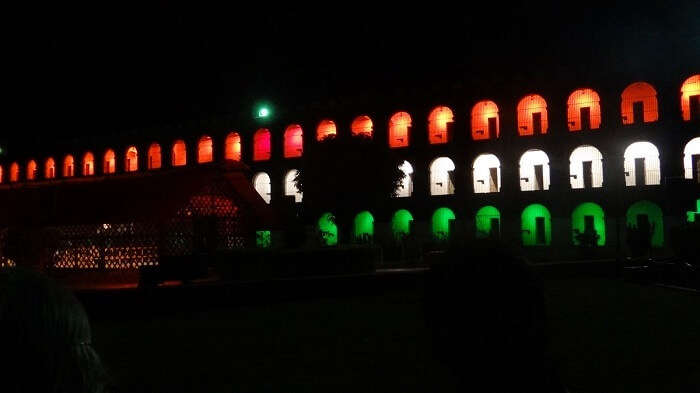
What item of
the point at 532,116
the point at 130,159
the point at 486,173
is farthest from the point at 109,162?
the point at 532,116

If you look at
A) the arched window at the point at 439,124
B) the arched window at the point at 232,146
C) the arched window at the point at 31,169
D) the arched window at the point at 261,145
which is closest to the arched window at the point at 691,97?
the arched window at the point at 439,124

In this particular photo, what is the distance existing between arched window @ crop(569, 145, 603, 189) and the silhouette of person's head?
117 feet

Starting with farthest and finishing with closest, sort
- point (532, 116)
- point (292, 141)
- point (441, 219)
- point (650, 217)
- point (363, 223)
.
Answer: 1. point (292, 141)
2. point (363, 223)
3. point (441, 219)
4. point (532, 116)
5. point (650, 217)

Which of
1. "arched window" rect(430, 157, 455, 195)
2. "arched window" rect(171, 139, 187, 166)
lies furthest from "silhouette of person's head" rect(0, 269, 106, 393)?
"arched window" rect(171, 139, 187, 166)

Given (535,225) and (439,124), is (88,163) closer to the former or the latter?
(439,124)

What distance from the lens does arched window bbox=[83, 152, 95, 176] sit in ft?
163

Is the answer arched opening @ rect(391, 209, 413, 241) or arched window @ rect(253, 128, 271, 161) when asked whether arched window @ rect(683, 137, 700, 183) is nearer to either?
arched opening @ rect(391, 209, 413, 241)

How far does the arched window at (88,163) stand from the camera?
49.7 metres

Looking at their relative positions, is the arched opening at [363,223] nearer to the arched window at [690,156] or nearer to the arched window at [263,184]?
the arched window at [263,184]

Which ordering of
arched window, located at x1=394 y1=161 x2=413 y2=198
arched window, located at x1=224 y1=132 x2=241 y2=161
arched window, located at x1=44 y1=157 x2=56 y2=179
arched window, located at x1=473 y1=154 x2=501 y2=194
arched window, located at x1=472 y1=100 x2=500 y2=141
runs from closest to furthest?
1. arched window, located at x1=472 y1=100 x2=500 y2=141
2. arched window, located at x1=473 y1=154 x2=501 y2=194
3. arched window, located at x1=394 y1=161 x2=413 y2=198
4. arched window, located at x1=224 y1=132 x2=241 y2=161
5. arched window, located at x1=44 y1=157 x2=56 y2=179

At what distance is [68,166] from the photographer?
50938mm

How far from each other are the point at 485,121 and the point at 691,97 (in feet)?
32.2

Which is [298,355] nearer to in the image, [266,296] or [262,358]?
[262,358]

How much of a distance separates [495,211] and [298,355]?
99.6 ft
